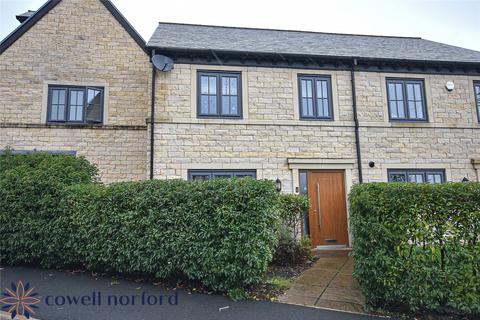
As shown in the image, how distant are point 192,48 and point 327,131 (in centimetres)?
482

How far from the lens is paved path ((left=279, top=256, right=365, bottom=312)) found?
465cm

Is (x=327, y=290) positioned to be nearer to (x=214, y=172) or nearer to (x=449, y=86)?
(x=214, y=172)

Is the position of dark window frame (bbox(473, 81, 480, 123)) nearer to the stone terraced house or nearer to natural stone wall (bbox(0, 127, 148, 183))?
the stone terraced house

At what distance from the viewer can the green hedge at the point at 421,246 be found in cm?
405

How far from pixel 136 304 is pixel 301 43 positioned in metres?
9.72

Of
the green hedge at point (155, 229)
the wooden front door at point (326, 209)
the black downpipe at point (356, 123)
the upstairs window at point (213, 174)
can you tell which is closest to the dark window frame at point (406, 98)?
the black downpipe at point (356, 123)

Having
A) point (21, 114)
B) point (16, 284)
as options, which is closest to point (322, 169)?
point (16, 284)

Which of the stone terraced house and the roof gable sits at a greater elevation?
the roof gable

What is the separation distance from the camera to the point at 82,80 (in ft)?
33.3

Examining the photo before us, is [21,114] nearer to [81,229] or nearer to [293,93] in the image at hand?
[81,229]

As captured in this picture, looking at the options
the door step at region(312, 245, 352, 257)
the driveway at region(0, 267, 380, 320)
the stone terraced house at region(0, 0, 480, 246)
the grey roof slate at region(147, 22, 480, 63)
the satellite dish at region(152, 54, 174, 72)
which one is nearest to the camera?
the driveway at region(0, 267, 380, 320)

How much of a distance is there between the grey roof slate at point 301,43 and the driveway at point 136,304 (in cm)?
656

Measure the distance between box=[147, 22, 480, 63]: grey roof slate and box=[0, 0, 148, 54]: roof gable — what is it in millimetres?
807

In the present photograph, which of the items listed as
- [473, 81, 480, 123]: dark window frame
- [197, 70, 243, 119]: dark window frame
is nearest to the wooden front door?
[197, 70, 243, 119]: dark window frame
